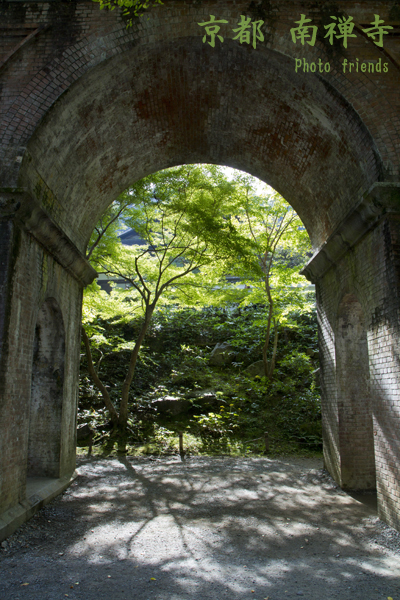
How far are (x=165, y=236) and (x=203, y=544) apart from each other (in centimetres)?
933

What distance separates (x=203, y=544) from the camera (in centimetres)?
511

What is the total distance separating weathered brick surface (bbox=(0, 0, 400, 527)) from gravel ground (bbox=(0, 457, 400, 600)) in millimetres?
677

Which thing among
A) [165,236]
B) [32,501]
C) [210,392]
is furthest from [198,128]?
[210,392]

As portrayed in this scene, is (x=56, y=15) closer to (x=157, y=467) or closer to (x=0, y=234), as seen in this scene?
(x=0, y=234)

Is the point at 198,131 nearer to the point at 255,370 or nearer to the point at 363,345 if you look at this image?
the point at 363,345

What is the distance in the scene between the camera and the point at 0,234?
5562 mm

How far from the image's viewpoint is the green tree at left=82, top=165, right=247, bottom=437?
12.0 m

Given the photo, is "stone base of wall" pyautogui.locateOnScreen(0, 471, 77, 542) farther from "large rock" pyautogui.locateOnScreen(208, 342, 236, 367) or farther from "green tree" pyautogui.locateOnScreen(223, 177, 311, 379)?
"large rock" pyautogui.locateOnScreen(208, 342, 236, 367)

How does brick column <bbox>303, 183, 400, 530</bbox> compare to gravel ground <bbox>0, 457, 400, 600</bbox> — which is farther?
Result: brick column <bbox>303, 183, 400, 530</bbox>

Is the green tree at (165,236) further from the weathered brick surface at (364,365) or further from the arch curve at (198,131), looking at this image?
the weathered brick surface at (364,365)

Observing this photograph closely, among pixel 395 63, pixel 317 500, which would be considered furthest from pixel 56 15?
pixel 317 500

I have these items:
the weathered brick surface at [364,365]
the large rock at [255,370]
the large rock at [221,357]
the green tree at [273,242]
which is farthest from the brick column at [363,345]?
the large rock at [221,357]

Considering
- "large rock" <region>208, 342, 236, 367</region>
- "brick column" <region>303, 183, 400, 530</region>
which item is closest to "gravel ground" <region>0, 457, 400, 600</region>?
"brick column" <region>303, 183, 400, 530</region>

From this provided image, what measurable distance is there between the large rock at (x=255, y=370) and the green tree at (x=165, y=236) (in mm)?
4663
